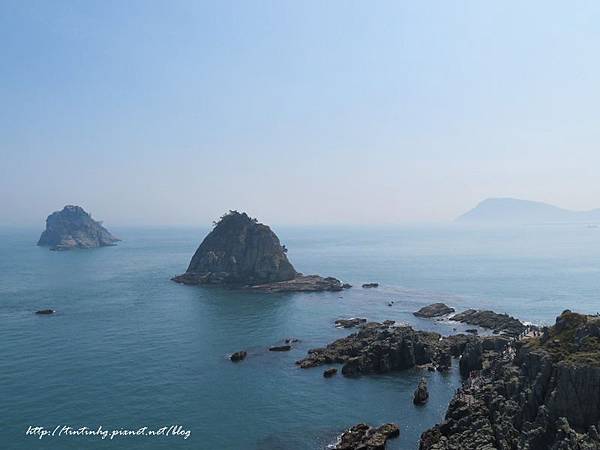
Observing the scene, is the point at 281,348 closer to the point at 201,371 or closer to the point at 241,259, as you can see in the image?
the point at 201,371

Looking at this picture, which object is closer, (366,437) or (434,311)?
(366,437)

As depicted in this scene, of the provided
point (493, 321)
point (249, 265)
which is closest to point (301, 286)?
point (249, 265)

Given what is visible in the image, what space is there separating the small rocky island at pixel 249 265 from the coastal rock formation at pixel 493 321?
53.9 metres

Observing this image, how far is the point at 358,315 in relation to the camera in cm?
12988

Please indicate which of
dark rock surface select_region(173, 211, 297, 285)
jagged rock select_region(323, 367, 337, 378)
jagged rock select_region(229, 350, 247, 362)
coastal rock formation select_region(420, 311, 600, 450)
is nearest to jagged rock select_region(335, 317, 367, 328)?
jagged rock select_region(229, 350, 247, 362)

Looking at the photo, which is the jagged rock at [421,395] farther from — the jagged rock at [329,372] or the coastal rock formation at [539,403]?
the jagged rock at [329,372]

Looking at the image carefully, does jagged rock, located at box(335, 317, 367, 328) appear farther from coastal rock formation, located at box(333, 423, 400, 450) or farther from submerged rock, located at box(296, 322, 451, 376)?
coastal rock formation, located at box(333, 423, 400, 450)

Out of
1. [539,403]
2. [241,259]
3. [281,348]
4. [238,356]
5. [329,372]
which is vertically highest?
[241,259]

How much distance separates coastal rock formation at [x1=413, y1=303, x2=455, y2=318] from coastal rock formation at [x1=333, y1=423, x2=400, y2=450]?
72247 mm

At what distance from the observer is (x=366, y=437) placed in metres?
57.5

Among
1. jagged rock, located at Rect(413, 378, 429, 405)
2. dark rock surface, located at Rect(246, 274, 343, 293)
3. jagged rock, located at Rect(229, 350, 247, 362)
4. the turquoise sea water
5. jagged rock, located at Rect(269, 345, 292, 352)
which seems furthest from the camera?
dark rock surface, located at Rect(246, 274, 343, 293)

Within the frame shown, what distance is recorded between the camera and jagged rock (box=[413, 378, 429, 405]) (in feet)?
228

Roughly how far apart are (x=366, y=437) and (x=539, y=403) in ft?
68.3

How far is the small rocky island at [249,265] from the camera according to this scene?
568 ft
